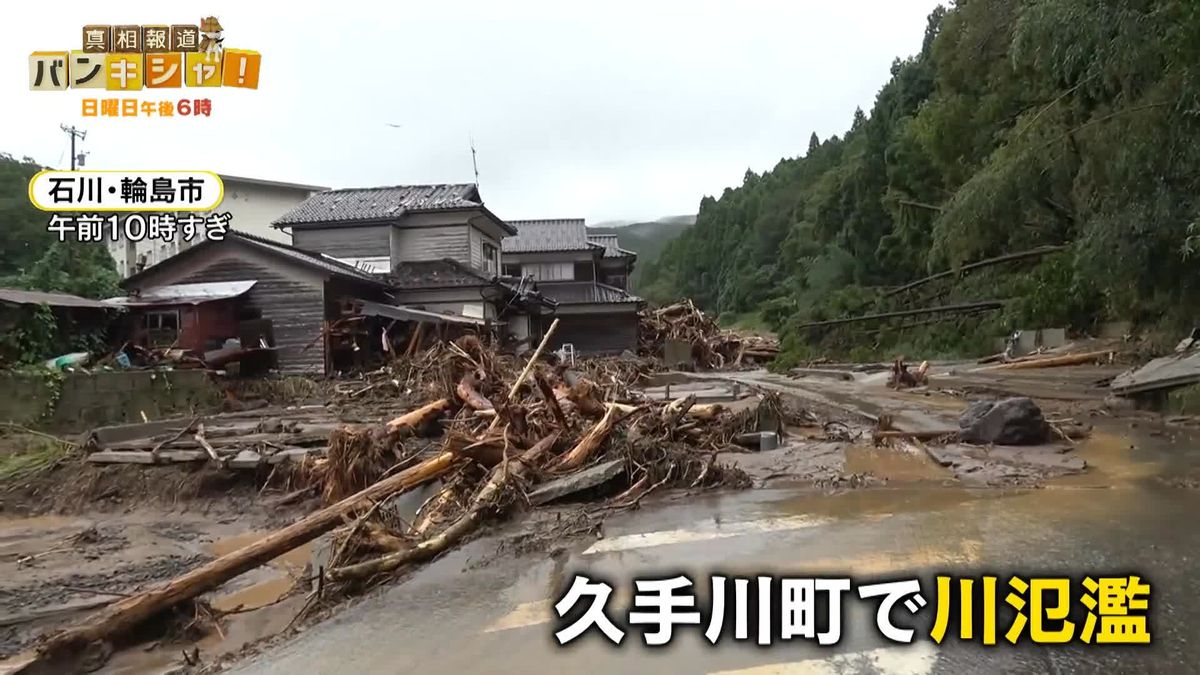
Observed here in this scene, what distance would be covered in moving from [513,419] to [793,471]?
3.15 m

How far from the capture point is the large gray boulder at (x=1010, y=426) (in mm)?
7922

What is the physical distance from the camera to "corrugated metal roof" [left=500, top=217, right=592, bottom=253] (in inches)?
1427

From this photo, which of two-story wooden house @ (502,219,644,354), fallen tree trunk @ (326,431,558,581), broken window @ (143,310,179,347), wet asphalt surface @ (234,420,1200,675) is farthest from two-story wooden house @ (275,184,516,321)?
wet asphalt surface @ (234,420,1200,675)

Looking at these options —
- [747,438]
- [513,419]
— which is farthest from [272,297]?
[747,438]

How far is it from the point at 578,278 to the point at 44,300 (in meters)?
23.4

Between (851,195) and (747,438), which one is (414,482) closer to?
(747,438)

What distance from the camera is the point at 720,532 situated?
17.7 ft

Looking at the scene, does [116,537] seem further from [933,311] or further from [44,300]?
[933,311]

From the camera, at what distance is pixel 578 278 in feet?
119

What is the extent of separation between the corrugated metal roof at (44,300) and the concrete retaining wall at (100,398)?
2772mm

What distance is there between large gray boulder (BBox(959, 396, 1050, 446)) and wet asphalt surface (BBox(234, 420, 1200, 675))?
127 centimetres

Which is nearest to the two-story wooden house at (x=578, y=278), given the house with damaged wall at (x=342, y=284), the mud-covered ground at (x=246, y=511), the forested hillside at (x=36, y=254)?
the house with damaged wall at (x=342, y=284)

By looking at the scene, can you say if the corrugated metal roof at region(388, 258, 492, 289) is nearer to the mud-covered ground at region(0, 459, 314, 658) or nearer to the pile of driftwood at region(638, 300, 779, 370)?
the pile of driftwood at region(638, 300, 779, 370)

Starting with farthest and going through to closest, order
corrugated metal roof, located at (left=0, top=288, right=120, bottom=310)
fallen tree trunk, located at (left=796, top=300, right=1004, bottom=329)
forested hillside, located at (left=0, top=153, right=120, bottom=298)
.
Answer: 1. forested hillside, located at (left=0, top=153, right=120, bottom=298)
2. fallen tree trunk, located at (left=796, top=300, right=1004, bottom=329)
3. corrugated metal roof, located at (left=0, top=288, right=120, bottom=310)
